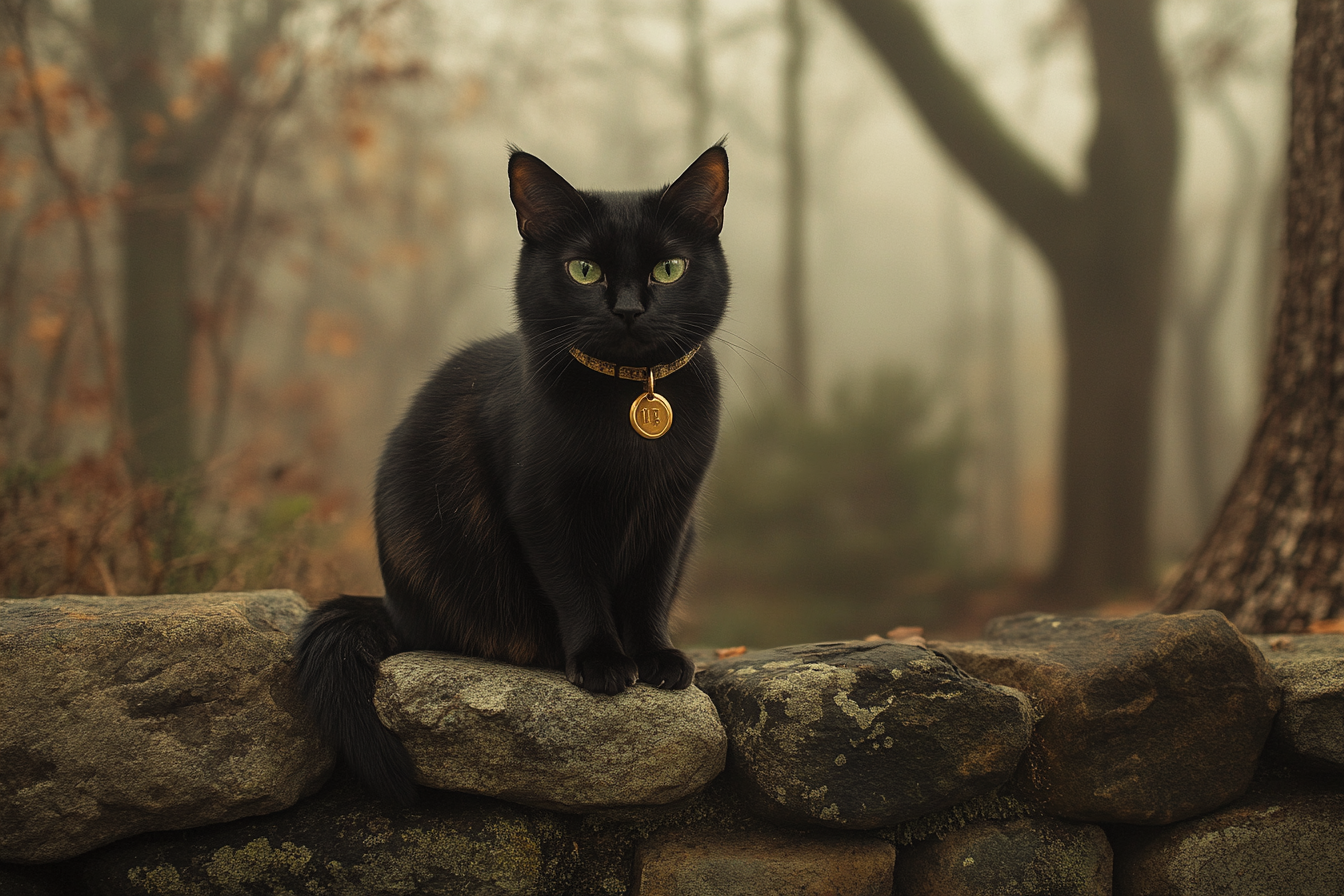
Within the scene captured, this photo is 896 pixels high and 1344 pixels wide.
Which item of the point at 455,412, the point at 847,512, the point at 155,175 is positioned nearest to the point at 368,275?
the point at 155,175

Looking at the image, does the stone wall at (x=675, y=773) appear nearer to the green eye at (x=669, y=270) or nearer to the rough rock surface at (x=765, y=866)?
the rough rock surface at (x=765, y=866)

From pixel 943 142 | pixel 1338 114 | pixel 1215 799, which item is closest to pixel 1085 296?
pixel 943 142

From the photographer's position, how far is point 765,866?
2010mm

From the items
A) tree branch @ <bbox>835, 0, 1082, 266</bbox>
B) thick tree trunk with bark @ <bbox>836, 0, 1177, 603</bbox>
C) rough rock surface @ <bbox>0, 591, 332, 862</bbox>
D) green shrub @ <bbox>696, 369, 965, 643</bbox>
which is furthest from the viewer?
green shrub @ <bbox>696, 369, 965, 643</bbox>

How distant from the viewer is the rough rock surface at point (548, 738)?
1.93 m

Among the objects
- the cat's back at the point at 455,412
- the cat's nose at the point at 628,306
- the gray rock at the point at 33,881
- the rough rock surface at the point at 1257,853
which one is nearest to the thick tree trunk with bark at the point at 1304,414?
the rough rock surface at the point at 1257,853

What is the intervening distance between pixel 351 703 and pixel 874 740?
1160mm

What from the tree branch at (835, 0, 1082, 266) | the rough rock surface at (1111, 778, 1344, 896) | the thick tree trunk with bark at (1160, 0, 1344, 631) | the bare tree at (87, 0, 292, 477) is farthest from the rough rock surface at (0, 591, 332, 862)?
the tree branch at (835, 0, 1082, 266)

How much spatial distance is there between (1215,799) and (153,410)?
6467 millimetres

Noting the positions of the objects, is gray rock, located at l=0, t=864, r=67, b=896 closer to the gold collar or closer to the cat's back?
the cat's back

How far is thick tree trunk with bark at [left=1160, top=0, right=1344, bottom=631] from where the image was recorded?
2.93m

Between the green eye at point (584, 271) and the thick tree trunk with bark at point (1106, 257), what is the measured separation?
5834mm

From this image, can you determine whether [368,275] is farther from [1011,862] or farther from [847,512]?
[1011,862]

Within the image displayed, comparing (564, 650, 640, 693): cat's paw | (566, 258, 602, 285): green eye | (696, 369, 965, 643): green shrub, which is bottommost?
(696, 369, 965, 643): green shrub
